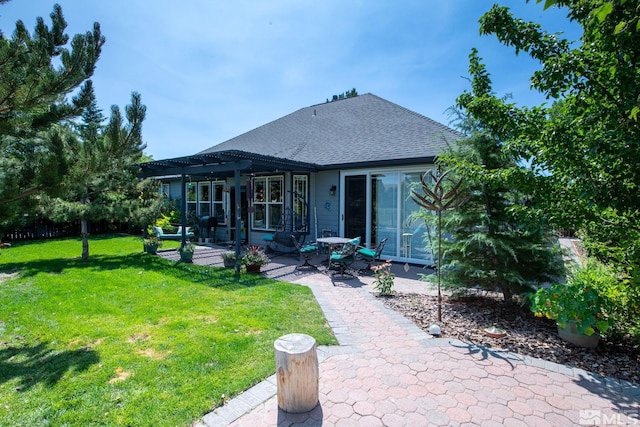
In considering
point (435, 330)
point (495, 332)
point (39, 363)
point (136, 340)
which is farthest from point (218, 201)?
point (495, 332)

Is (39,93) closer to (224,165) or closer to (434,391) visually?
(224,165)

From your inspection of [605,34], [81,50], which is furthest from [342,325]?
[81,50]

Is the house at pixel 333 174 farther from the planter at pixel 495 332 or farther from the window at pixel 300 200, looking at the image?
the planter at pixel 495 332

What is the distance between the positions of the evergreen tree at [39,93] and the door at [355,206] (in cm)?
674

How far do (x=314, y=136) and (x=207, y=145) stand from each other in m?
8.55

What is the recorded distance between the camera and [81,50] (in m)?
3.45

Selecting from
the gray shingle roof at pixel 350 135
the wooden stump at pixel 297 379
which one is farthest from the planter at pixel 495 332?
the gray shingle roof at pixel 350 135

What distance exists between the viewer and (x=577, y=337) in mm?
3531

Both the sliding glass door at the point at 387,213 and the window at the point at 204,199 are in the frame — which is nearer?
the sliding glass door at the point at 387,213

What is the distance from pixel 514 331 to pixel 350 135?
27.1 feet

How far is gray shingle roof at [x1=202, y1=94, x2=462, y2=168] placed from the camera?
27.6ft

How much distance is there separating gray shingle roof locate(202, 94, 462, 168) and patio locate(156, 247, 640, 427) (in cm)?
457

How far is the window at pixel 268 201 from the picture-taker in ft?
36.8

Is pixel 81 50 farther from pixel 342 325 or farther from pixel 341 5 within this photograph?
pixel 341 5
